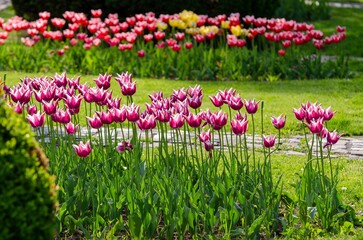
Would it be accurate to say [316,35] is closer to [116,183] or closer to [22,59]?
[22,59]

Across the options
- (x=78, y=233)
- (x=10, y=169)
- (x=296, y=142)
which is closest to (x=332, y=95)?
(x=296, y=142)

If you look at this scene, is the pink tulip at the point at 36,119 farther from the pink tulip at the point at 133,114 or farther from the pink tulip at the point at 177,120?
the pink tulip at the point at 177,120

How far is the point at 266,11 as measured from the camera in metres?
14.6

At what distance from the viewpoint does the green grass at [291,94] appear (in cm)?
902

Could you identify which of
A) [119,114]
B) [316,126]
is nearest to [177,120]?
[119,114]

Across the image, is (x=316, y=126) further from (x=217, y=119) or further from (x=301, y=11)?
(x=301, y=11)

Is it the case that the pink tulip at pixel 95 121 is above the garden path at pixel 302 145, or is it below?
above

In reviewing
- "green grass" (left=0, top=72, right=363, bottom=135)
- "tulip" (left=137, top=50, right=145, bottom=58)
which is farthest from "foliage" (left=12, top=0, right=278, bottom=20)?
"tulip" (left=137, top=50, right=145, bottom=58)

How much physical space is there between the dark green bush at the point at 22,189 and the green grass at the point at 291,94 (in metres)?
5.16

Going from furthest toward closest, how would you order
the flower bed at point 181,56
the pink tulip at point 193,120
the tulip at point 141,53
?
the flower bed at point 181,56
the tulip at point 141,53
the pink tulip at point 193,120

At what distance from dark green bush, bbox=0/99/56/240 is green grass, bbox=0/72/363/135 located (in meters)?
5.16

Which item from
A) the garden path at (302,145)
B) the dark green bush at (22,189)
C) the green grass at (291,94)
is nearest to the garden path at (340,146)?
the garden path at (302,145)

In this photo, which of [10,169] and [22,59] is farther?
[22,59]

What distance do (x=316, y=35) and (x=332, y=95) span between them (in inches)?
38.8
